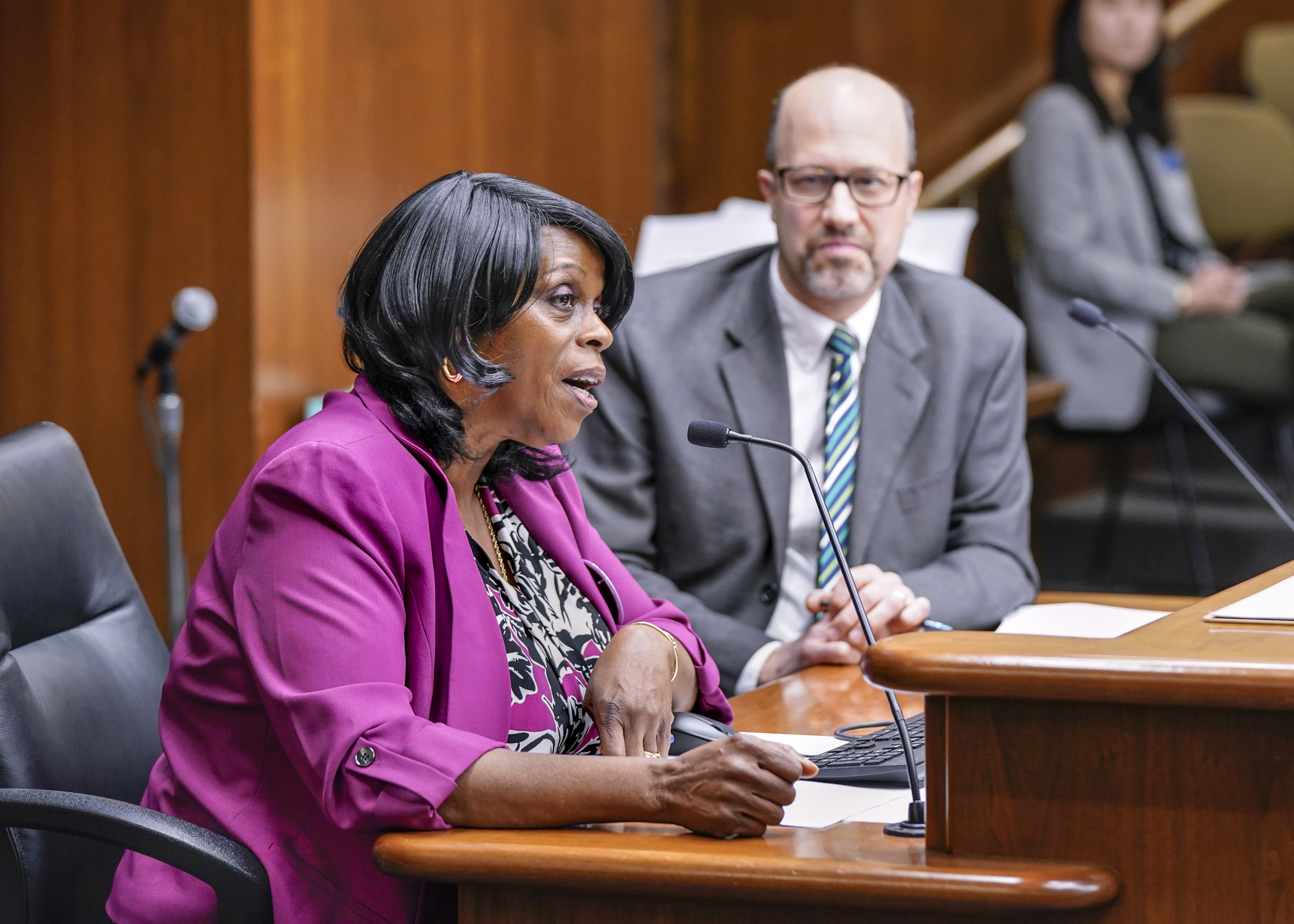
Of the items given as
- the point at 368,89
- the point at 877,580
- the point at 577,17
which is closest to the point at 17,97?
the point at 368,89

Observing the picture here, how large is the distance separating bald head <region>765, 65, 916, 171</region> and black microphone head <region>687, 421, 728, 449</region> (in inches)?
36.5

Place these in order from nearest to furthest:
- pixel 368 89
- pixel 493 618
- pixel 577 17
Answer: pixel 493 618 < pixel 368 89 < pixel 577 17

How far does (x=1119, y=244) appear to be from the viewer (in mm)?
4422

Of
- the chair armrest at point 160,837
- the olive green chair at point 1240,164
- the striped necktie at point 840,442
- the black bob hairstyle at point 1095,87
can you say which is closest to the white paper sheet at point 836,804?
the chair armrest at point 160,837

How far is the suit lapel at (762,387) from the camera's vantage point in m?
2.11

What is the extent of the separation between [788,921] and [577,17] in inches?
149

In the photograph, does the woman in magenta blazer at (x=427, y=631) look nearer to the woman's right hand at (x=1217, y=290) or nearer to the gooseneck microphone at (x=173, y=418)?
the gooseneck microphone at (x=173, y=418)

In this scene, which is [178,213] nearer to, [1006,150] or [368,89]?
[368,89]

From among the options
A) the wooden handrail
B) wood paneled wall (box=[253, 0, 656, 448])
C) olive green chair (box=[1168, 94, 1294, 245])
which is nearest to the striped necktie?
wood paneled wall (box=[253, 0, 656, 448])

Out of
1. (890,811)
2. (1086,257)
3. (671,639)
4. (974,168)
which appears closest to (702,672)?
(671,639)

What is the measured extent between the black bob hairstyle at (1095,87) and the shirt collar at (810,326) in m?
2.56

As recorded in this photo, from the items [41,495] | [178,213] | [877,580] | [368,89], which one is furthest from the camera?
[368,89]

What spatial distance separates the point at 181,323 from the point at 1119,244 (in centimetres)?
288

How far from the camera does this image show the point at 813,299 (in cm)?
A: 223
